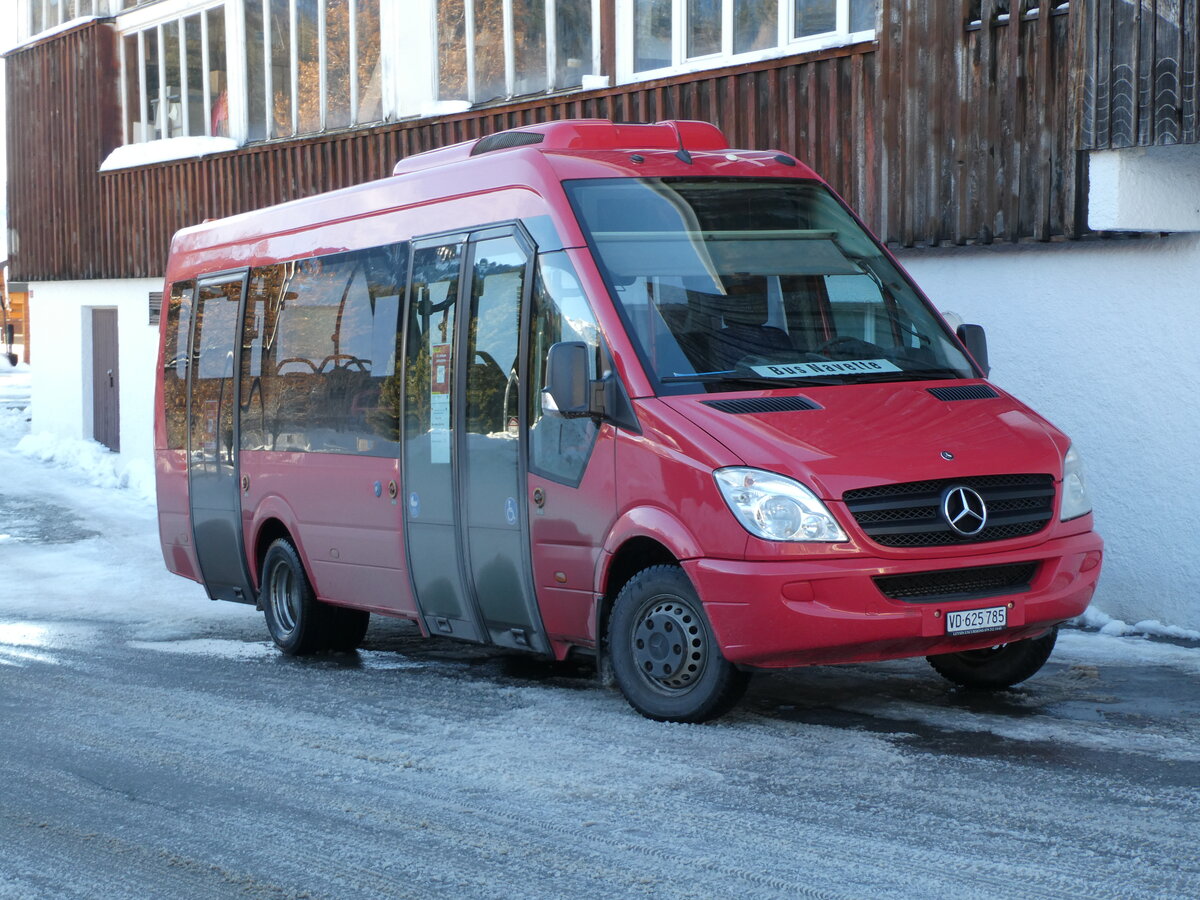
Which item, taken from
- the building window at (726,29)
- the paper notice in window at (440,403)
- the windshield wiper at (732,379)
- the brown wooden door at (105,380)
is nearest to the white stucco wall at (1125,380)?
the building window at (726,29)

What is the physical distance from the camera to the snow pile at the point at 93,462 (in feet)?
71.2

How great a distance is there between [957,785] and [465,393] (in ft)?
11.4

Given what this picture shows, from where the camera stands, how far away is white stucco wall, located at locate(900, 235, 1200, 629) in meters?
10.4

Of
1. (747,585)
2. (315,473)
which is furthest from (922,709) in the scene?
(315,473)

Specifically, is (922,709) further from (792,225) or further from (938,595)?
(792,225)

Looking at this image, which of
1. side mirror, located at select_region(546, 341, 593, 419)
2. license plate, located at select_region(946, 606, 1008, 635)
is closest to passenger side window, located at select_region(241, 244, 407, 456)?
side mirror, located at select_region(546, 341, 593, 419)

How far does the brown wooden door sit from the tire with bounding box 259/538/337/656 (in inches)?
567

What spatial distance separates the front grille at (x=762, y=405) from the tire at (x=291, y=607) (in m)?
3.90

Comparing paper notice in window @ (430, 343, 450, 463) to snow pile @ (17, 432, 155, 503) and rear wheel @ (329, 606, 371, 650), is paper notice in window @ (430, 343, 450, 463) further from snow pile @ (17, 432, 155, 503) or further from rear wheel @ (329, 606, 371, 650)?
snow pile @ (17, 432, 155, 503)

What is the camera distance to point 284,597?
10.6 metres

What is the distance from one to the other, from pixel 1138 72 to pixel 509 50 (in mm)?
8412

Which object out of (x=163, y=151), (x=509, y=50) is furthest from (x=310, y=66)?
(x=509, y=50)

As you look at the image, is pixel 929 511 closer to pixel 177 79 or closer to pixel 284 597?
pixel 284 597

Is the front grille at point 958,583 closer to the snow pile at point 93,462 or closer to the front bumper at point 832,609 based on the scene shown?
the front bumper at point 832,609
